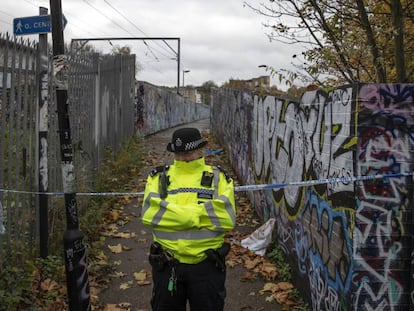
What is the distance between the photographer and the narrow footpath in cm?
506

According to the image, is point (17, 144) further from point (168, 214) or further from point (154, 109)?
point (154, 109)

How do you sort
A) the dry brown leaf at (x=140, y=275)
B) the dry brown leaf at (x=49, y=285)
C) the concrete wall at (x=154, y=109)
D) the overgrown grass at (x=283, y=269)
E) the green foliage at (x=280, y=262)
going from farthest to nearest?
1. the concrete wall at (x=154, y=109)
2. the dry brown leaf at (x=140, y=275)
3. the green foliage at (x=280, y=262)
4. the dry brown leaf at (x=49, y=285)
5. the overgrown grass at (x=283, y=269)

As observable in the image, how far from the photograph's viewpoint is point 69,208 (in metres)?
4.47

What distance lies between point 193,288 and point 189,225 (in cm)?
50

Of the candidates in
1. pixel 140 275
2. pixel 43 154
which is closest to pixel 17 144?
pixel 43 154

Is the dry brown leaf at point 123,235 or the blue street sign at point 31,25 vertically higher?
the blue street sign at point 31,25

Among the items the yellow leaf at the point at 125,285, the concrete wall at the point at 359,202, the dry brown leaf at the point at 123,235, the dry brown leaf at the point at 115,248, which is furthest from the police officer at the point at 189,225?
the dry brown leaf at the point at 123,235

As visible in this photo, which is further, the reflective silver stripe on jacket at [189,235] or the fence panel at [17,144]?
the fence panel at [17,144]

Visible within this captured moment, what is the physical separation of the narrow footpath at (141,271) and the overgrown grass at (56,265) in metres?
0.25

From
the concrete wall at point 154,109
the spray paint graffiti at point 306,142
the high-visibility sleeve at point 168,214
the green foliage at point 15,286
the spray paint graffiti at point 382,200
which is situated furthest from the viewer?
the concrete wall at point 154,109

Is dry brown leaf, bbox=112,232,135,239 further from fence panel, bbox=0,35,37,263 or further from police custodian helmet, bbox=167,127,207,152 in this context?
police custodian helmet, bbox=167,127,207,152

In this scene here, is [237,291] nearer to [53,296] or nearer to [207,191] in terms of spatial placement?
[53,296]

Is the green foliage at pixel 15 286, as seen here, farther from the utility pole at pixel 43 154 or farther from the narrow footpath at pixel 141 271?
the narrow footpath at pixel 141 271

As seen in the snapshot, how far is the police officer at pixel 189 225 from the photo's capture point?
3158 millimetres
